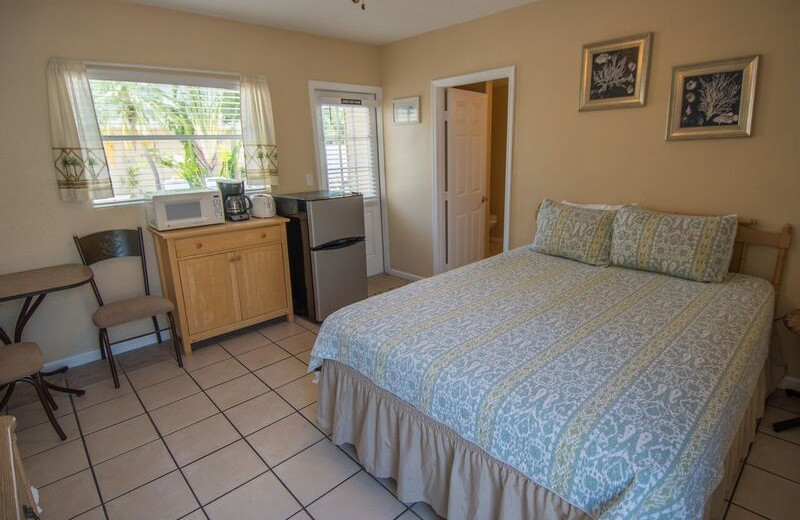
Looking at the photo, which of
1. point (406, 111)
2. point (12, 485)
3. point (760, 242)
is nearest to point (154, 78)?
point (406, 111)

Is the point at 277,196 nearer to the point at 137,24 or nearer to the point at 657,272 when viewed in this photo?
the point at 137,24

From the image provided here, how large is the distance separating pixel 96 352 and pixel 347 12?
3.27m

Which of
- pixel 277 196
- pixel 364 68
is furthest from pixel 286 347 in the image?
pixel 364 68

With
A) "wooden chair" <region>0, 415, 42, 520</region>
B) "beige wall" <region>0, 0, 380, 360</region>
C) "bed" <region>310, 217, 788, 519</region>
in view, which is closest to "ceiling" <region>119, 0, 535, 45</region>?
"beige wall" <region>0, 0, 380, 360</region>

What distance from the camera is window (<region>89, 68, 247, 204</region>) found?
9.91ft

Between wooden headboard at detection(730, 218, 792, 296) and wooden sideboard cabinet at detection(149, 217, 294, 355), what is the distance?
3.19 meters

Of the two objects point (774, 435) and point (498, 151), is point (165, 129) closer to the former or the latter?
point (498, 151)

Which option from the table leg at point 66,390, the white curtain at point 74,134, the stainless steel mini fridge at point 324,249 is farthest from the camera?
the stainless steel mini fridge at point 324,249

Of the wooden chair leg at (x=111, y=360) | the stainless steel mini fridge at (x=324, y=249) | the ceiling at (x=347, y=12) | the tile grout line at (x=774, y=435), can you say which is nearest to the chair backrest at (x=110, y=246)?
the wooden chair leg at (x=111, y=360)

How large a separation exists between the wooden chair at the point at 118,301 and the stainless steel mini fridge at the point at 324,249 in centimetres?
108

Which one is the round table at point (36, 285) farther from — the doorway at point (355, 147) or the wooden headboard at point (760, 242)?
the wooden headboard at point (760, 242)

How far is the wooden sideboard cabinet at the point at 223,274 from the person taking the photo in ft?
10.00

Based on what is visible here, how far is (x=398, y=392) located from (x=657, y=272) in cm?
181

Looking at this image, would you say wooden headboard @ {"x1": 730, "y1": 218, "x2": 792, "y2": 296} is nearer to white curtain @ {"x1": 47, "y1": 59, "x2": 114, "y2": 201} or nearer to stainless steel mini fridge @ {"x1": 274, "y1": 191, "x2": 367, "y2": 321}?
stainless steel mini fridge @ {"x1": 274, "y1": 191, "x2": 367, "y2": 321}
